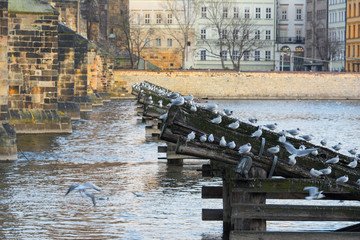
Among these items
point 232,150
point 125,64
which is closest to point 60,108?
point 232,150

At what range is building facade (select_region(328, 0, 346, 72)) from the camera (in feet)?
312

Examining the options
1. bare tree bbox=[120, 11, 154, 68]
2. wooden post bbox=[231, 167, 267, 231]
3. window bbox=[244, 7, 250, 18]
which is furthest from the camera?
window bbox=[244, 7, 250, 18]

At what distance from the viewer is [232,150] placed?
9.49 metres

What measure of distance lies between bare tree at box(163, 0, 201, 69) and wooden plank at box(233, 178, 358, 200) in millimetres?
82048

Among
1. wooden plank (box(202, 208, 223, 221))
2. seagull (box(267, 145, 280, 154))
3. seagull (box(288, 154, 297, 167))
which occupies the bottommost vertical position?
wooden plank (box(202, 208, 223, 221))

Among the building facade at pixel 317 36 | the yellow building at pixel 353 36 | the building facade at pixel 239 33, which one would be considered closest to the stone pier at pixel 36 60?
the building facade at pixel 239 33

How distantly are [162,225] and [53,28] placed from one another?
16.4m

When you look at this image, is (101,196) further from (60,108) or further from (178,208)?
(60,108)

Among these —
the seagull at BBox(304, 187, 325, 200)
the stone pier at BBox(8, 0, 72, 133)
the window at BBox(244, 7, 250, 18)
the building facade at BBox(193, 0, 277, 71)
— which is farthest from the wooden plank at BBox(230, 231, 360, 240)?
the window at BBox(244, 7, 250, 18)

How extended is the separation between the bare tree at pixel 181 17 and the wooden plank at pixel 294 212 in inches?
3249

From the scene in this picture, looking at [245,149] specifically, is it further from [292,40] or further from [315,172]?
[292,40]

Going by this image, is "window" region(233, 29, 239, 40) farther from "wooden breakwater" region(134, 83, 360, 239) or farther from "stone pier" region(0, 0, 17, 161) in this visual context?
"wooden breakwater" region(134, 83, 360, 239)

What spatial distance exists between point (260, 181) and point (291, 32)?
317ft

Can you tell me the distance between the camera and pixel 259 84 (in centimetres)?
7181
